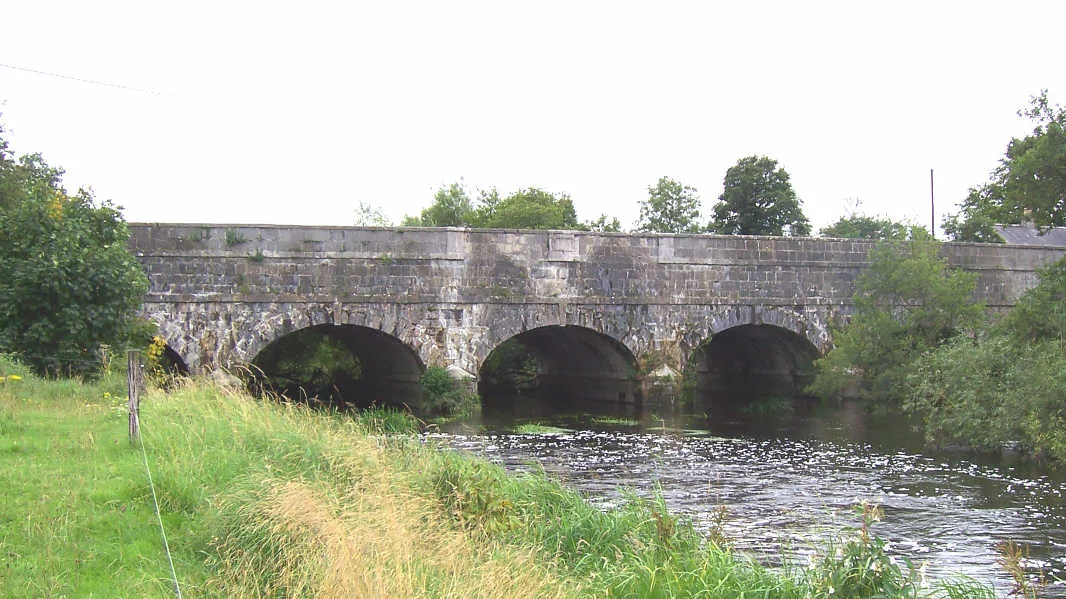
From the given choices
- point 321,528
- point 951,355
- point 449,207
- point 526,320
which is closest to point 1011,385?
point 951,355

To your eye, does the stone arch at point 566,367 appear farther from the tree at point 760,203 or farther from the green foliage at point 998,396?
the tree at point 760,203

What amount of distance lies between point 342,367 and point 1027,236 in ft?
89.0

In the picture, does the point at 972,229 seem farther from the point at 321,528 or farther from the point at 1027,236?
the point at 321,528

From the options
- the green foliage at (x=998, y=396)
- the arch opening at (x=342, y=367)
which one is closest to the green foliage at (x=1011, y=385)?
the green foliage at (x=998, y=396)

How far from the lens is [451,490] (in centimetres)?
888

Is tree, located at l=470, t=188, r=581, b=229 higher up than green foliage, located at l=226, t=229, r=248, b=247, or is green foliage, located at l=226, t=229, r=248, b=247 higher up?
tree, located at l=470, t=188, r=581, b=229

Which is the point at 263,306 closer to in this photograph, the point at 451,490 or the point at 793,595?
the point at 451,490

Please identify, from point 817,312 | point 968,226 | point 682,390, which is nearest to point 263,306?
point 682,390

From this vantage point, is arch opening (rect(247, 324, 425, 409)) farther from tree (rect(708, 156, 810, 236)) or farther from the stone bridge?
tree (rect(708, 156, 810, 236))

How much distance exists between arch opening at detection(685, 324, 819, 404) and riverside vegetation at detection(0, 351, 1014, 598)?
17.7 metres

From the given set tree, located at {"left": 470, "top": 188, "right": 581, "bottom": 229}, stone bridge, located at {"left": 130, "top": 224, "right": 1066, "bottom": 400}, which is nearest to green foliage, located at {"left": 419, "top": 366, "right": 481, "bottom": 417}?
stone bridge, located at {"left": 130, "top": 224, "right": 1066, "bottom": 400}

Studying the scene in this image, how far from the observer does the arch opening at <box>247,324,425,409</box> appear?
24.6 meters

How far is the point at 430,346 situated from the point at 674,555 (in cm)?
1525

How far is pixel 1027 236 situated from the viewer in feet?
132
